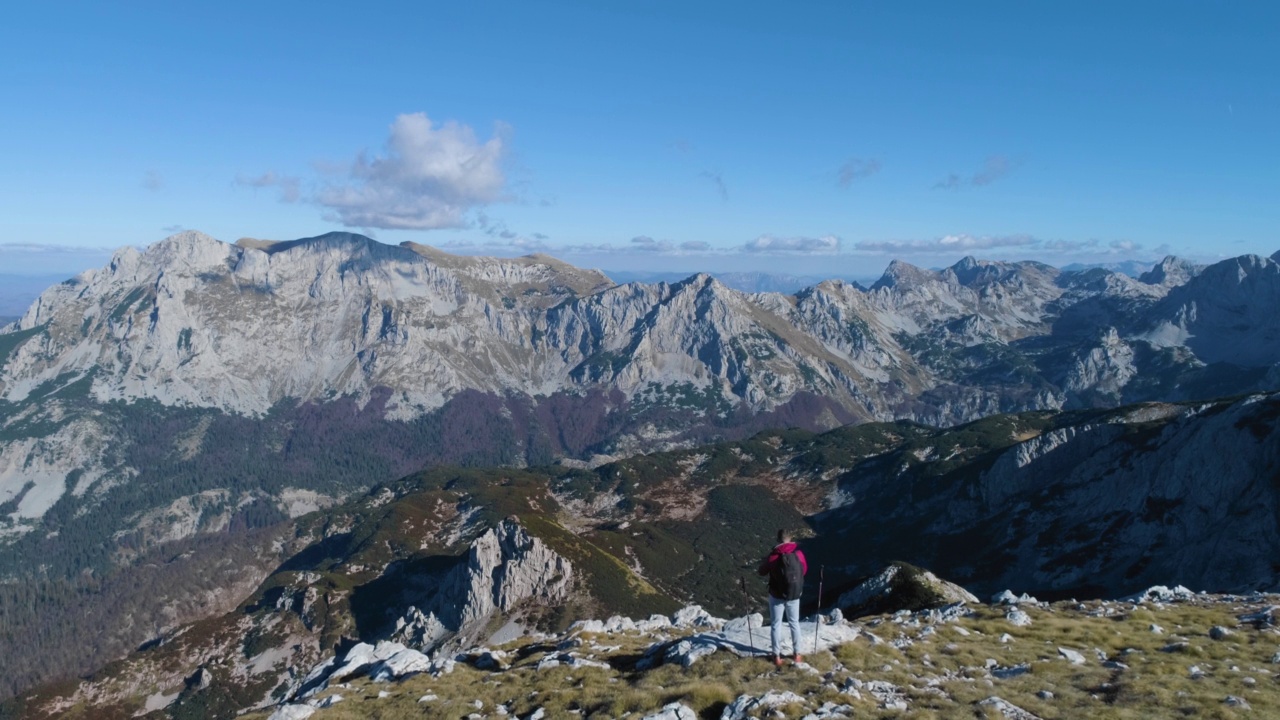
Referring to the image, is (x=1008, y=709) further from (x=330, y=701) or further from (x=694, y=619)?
(x=694, y=619)

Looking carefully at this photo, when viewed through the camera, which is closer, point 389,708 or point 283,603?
point 389,708

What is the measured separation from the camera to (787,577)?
2822cm

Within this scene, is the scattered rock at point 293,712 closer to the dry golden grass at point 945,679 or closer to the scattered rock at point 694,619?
the dry golden grass at point 945,679

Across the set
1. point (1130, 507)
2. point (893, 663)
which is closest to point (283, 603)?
point (893, 663)

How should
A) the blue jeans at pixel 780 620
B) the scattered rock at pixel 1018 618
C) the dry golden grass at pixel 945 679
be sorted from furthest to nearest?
1. the scattered rock at pixel 1018 618
2. the blue jeans at pixel 780 620
3. the dry golden grass at pixel 945 679

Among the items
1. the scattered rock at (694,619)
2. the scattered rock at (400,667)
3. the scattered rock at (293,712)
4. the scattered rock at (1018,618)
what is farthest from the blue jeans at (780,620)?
the scattered rock at (694,619)

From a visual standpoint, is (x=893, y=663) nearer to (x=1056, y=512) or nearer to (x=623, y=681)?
(x=623, y=681)

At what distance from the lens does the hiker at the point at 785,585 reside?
28.1m

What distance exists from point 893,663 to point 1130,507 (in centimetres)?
15650

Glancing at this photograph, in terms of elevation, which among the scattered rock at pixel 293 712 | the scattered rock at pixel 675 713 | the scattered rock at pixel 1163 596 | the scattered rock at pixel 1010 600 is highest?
the scattered rock at pixel 675 713

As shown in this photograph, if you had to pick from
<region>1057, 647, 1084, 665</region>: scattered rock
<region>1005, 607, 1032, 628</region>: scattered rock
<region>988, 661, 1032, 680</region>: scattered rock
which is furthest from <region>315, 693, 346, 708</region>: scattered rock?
<region>1005, 607, 1032, 628</region>: scattered rock

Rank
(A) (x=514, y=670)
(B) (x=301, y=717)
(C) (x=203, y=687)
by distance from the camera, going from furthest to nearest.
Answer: (C) (x=203, y=687)
(A) (x=514, y=670)
(B) (x=301, y=717)

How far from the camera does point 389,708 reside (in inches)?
1194

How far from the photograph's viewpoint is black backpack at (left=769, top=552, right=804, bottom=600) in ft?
91.7
